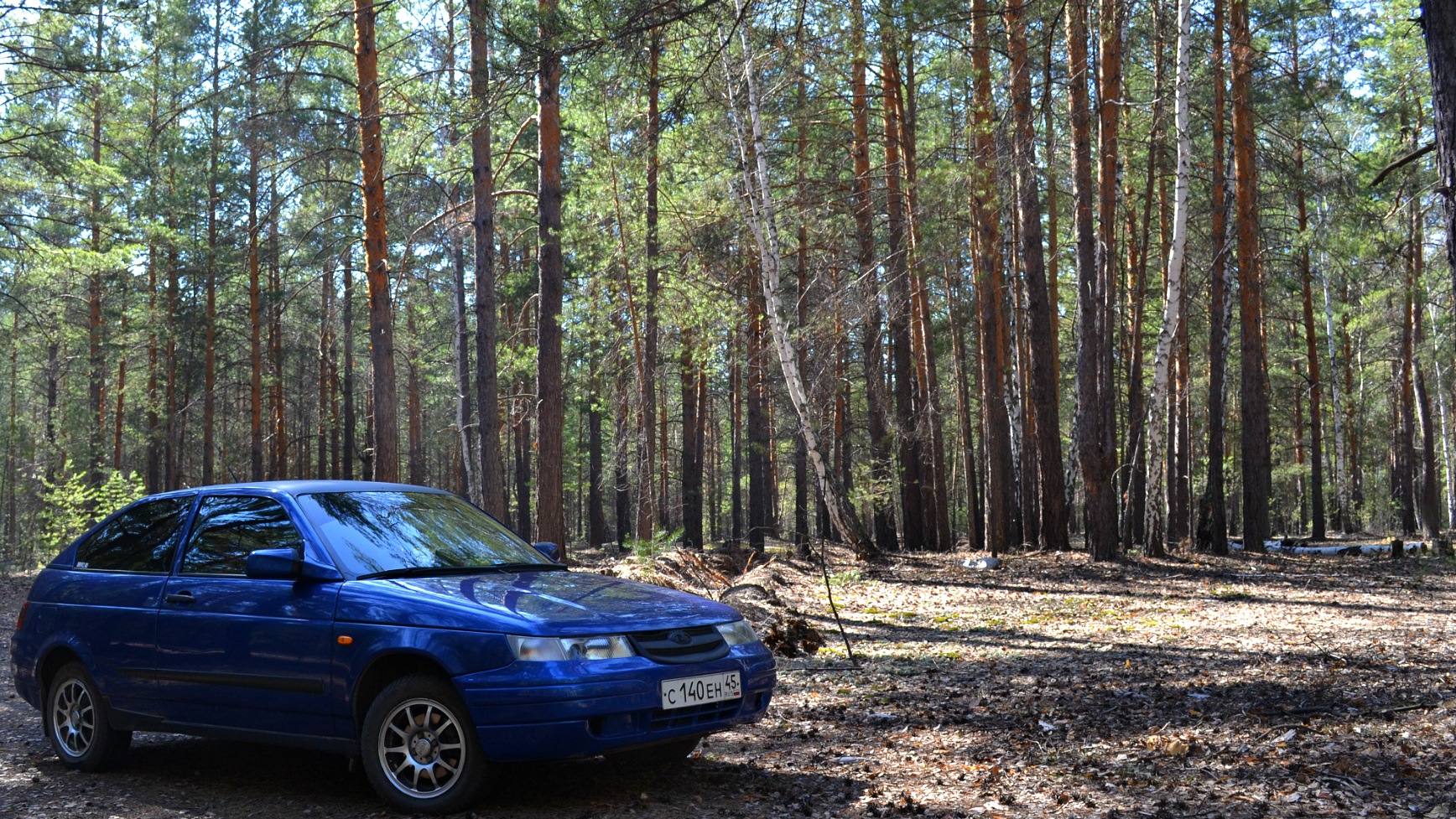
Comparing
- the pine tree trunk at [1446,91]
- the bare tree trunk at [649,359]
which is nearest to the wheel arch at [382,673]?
the pine tree trunk at [1446,91]

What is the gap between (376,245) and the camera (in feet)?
53.5

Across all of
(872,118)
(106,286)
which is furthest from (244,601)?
(106,286)

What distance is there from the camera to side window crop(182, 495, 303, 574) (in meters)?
5.39

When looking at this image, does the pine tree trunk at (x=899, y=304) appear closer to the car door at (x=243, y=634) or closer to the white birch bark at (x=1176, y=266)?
the white birch bark at (x=1176, y=266)

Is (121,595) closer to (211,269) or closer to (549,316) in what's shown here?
Answer: (549,316)

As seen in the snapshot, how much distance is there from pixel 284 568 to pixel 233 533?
0.83 metres

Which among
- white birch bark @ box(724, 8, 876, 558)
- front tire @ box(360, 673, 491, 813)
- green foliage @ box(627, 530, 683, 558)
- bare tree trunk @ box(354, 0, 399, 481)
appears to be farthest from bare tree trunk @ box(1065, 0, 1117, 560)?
front tire @ box(360, 673, 491, 813)

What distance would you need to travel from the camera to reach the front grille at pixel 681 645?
4.70 m

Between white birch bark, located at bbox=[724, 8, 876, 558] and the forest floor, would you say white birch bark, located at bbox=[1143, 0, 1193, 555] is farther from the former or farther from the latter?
the forest floor

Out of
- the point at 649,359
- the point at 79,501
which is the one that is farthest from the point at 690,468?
the point at 79,501

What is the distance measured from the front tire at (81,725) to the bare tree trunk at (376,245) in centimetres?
1025

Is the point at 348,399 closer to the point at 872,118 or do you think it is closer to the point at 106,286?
the point at 106,286

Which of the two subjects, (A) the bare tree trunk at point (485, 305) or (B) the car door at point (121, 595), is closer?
(B) the car door at point (121, 595)

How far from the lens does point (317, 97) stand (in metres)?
29.3
